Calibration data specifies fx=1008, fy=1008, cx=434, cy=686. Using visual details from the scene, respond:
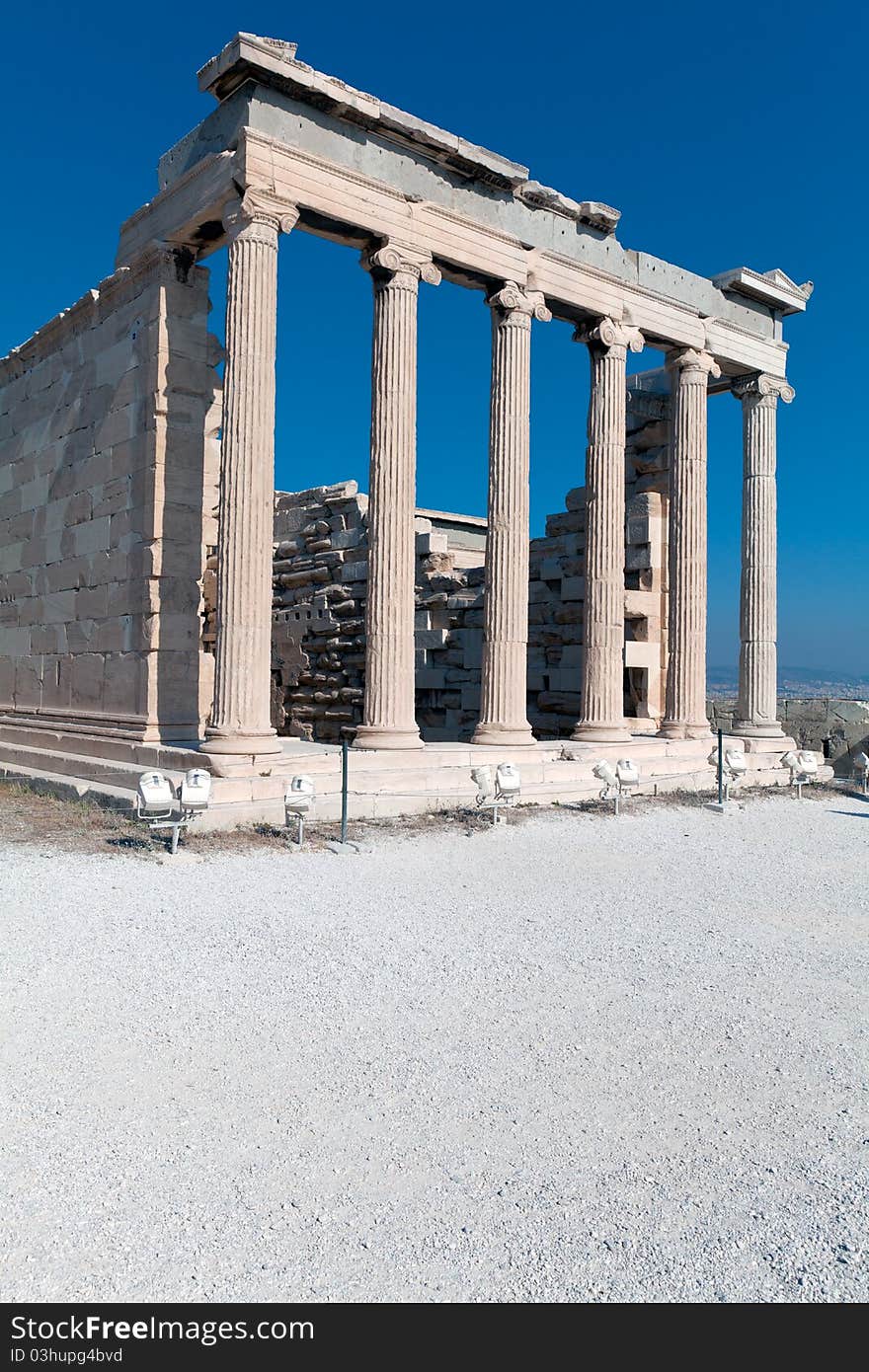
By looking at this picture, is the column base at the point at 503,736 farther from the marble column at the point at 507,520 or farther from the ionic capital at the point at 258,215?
the ionic capital at the point at 258,215

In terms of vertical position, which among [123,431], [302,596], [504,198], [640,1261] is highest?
[504,198]

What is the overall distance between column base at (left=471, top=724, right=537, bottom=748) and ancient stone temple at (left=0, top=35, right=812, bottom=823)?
50mm

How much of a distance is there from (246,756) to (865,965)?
785cm

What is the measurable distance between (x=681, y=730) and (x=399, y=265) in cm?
979

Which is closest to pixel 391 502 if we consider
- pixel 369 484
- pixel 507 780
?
pixel 369 484

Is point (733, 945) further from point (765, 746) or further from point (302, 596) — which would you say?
point (302, 596)

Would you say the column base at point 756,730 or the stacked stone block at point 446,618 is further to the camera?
the stacked stone block at point 446,618

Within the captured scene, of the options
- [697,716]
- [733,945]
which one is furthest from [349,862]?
[697,716]

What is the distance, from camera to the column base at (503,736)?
16.0 m

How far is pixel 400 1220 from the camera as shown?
12.1 ft

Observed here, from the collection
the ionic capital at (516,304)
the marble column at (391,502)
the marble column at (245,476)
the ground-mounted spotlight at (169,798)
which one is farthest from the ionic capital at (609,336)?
the ground-mounted spotlight at (169,798)

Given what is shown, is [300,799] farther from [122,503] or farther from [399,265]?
[399,265]

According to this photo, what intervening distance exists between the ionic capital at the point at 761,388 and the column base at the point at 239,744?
13505mm

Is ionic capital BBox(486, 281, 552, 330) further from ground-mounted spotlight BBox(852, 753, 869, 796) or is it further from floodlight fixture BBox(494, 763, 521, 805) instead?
ground-mounted spotlight BBox(852, 753, 869, 796)
